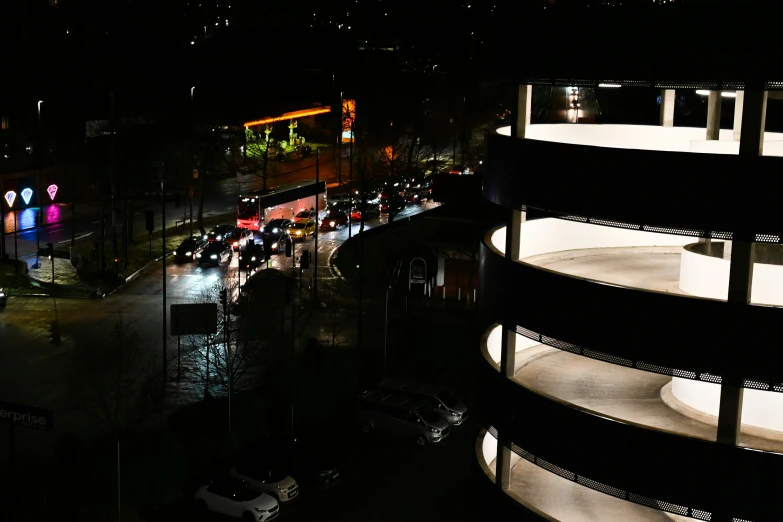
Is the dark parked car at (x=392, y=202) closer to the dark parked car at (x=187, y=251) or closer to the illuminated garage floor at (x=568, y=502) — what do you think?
the dark parked car at (x=187, y=251)

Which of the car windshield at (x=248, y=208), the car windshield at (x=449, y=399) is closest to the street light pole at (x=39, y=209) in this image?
the car windshield at (x=248, y=208)

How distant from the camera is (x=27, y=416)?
2119 centimetres

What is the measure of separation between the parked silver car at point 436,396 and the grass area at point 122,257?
21.1 metres

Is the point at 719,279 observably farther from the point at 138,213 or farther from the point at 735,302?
the point at 138,213

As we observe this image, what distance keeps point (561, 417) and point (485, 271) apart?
130 inches

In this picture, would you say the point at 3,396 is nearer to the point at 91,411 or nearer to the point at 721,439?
the point at 91,411

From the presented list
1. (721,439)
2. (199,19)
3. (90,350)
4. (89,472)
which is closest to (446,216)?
(90,350)

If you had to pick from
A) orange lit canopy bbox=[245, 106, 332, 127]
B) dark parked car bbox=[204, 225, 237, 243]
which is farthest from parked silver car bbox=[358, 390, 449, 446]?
orange lit canopy bbox=[245, 106, 332, 127]

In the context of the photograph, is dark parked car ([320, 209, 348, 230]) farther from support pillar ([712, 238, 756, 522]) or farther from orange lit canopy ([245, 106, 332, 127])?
support pillar ([712, 238, 756, 522])

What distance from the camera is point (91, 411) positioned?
3241 cm

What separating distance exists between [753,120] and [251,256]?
1700 inches

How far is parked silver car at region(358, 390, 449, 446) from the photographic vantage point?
33000 millimetres

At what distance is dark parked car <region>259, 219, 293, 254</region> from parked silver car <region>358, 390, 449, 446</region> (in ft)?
79.5

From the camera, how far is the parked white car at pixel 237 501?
1065 inches
